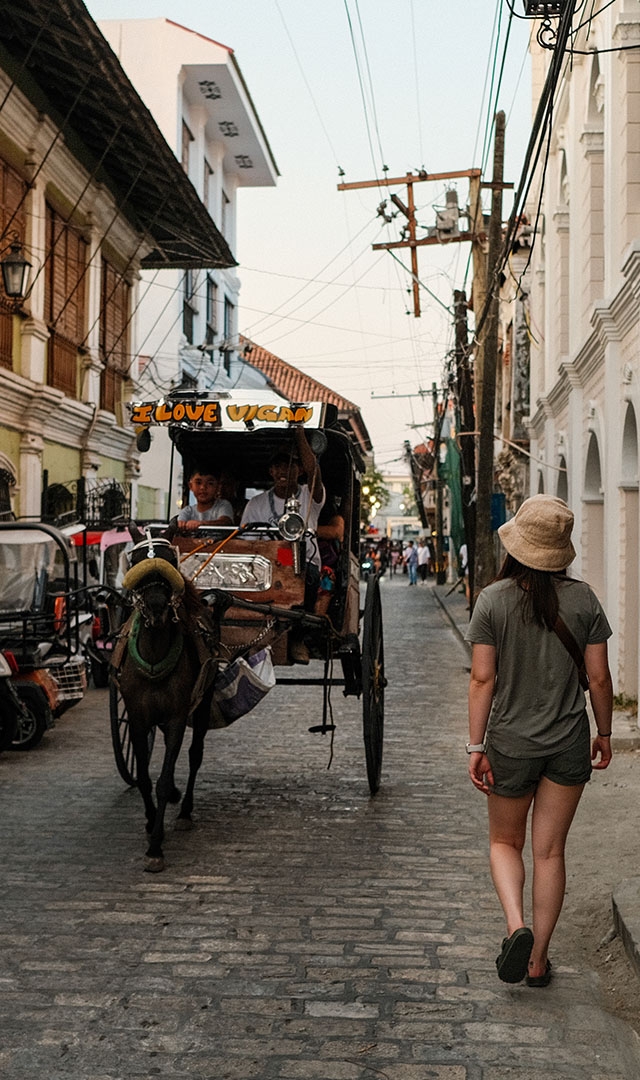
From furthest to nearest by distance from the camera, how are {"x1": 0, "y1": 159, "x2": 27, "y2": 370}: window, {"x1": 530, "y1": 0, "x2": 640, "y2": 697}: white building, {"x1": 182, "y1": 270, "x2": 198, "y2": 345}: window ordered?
{"x1": 182, "y1": 270, "x2": 198, "y2": 345}: window
{"x1": 0, "y1": 159, "x2": 27, "y2": 370}: window
{"x1": 530, "y1": 0, "x2": 640, "y2": 697}: white building

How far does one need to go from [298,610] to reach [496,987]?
3.44m

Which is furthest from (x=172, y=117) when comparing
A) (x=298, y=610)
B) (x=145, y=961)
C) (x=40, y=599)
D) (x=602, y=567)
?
(x=145, y=961)

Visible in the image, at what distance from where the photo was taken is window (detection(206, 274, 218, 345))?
111ft

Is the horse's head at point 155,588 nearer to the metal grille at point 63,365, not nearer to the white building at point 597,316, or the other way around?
the white building at point 597,316

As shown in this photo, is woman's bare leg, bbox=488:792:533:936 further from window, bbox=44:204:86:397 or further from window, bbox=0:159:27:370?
window, bbox=44:204:86:397

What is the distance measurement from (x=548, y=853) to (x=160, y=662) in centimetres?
267

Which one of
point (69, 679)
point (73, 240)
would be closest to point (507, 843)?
point (69, 679)

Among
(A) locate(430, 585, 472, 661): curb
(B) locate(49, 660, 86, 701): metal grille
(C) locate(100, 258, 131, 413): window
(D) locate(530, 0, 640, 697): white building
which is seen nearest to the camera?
(B) locate(49, 660, 86, 701): metal grille

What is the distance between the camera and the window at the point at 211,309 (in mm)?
33969

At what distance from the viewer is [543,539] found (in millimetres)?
4992

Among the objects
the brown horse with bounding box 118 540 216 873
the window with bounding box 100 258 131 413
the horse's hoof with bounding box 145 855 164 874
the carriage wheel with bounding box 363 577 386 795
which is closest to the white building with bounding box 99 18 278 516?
the window with bounding box 100 258 131 413

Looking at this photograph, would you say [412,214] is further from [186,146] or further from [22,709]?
[22,709]

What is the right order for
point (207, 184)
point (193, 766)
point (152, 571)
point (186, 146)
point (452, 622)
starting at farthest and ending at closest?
point (207, 184) → point (186, 146) → point (452, 622) → point (193, 766) → point (152, 571)

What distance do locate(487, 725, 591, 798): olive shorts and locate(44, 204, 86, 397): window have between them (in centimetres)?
1436
